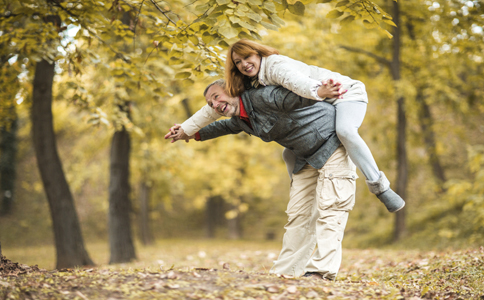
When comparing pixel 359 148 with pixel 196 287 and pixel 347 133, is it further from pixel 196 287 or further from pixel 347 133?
pixel 196 287

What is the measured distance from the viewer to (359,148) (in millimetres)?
2922

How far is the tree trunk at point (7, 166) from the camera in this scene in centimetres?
1908

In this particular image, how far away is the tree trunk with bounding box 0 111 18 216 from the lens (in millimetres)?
19078

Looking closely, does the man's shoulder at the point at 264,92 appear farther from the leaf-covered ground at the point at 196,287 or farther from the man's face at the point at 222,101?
the leaf-covered ground at the point at 196,287

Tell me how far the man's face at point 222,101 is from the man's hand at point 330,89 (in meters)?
0.81

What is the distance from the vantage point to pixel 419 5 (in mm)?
9258

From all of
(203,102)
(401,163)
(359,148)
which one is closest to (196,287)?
(359,148)

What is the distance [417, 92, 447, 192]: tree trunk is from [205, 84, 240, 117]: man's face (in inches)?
367

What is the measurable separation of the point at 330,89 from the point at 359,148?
57 centimetres

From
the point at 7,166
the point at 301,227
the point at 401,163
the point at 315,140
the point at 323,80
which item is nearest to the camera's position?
the point at 323,80

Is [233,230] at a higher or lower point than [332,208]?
lower

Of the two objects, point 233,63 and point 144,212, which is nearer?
point 233,63

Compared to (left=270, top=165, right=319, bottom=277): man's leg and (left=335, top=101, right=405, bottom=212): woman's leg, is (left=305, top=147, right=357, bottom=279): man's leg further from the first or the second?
(left=270, top=165, right=319, bottom=277): man's leg

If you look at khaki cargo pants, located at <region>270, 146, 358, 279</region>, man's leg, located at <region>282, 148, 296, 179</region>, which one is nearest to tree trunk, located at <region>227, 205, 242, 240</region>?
man's leg, located at <region>282, 148, 296, 179</region>
